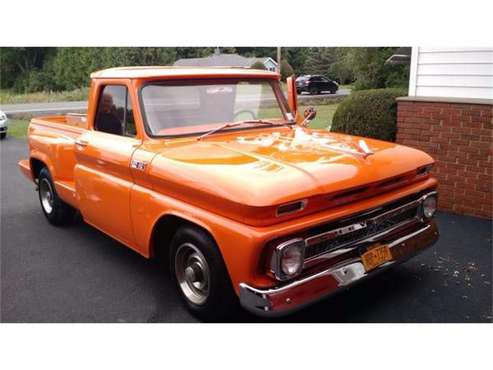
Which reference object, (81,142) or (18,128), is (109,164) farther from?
(18,128)

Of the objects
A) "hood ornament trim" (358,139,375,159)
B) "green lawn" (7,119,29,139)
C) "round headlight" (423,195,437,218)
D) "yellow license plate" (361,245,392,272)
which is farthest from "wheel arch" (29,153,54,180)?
"green lawn" (7,119,29,139)

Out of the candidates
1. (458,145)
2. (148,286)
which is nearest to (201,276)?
(148,286)

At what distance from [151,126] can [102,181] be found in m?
0.77

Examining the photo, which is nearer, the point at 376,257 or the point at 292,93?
the point at 376,257

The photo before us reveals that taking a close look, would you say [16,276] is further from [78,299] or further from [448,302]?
[448,302]

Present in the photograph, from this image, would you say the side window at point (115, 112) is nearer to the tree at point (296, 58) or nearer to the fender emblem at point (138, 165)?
the fender emblem at point (138, 165)

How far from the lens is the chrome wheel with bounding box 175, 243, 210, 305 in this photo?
11.0ft

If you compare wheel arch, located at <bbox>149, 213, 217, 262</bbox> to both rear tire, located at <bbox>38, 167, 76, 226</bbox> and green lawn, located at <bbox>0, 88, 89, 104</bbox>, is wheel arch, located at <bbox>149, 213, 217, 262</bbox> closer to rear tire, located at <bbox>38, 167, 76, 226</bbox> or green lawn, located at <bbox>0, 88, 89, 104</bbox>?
rear tire, located at <bbox>38, 167, 76, 226</bbox>

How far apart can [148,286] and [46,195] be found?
2.70 meters

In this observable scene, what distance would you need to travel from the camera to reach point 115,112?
435 centimetres

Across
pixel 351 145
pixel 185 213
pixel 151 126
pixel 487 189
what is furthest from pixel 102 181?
pixel 487 189

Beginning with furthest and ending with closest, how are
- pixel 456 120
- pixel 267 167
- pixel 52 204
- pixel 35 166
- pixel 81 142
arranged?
pixel 35 166 → pixel 456 120 → pixel 52 204 → pixel 81 142 → pixel 267 167

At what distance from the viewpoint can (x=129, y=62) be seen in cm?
2089

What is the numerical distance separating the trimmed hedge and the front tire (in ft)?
14.6
